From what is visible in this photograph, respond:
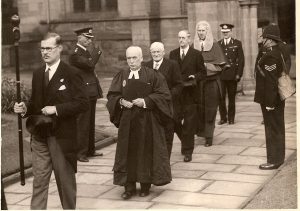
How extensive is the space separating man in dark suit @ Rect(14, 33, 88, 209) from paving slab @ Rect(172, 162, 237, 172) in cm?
274

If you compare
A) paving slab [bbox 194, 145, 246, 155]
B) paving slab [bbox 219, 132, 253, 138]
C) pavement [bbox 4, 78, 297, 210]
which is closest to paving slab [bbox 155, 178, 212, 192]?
pavement [bbox 4, 78, 297, 210]

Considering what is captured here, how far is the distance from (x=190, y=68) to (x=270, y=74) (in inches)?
58.9

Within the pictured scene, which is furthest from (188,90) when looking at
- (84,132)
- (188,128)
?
(84,132)

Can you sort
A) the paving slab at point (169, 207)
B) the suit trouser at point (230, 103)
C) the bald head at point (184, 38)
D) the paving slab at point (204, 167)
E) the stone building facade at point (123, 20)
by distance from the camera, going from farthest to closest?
the stone building facade at point (123, 20), the suit trouser at point (230, 103), the bald head at point (184, 38), the paving slab at point (204, 167), the paving slab at point (169, 207)

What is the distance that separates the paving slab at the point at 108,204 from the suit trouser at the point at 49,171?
84cm

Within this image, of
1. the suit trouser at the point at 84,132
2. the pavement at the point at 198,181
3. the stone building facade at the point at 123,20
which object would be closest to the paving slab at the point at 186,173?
the pavement at the point at 198,181

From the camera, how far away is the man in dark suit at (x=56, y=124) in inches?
252

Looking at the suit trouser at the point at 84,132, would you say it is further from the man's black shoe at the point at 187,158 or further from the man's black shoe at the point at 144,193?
the man's black shoe at the point at 144,193

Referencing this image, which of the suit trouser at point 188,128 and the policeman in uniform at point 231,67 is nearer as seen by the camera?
the suit trouser at point 188,128

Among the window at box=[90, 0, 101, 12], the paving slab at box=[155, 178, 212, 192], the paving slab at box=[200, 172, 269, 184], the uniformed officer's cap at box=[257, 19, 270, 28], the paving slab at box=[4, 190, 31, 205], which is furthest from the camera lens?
the window at box=[90, 0, 101, 12]

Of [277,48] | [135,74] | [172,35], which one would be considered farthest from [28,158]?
[172,35]

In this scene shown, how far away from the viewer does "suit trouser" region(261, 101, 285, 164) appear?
27.8 feet

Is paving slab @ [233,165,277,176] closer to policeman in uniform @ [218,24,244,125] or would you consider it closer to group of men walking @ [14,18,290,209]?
group of men walking @ [14,18,290,209]

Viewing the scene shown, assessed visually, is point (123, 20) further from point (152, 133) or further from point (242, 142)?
point (152, 133)
